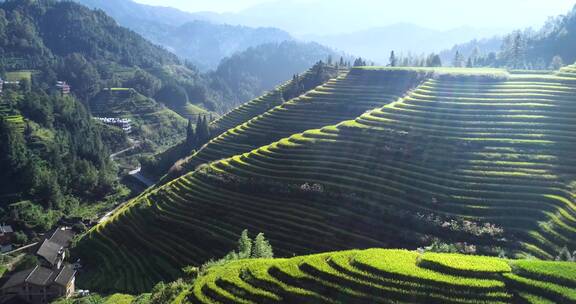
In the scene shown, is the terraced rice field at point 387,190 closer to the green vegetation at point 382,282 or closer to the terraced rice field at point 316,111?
the terraced rice field at point 316,111

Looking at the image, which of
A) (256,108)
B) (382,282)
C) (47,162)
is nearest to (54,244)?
(47,162)

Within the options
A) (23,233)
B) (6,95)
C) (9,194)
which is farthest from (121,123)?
(23,233)

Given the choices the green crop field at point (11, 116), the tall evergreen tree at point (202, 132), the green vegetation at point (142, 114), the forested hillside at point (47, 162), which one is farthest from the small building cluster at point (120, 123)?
the tall evergreen tree at point (202, 132)

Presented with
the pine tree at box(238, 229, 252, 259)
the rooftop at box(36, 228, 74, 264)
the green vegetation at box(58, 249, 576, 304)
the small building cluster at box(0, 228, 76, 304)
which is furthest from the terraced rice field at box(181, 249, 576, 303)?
the rooftop at box(36, 228, 74, 264)

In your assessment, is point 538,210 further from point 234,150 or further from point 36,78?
point 36,78

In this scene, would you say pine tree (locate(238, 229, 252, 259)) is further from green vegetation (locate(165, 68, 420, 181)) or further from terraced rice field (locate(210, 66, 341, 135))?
terraced rice field (locate(210, 66, 341, 135))
